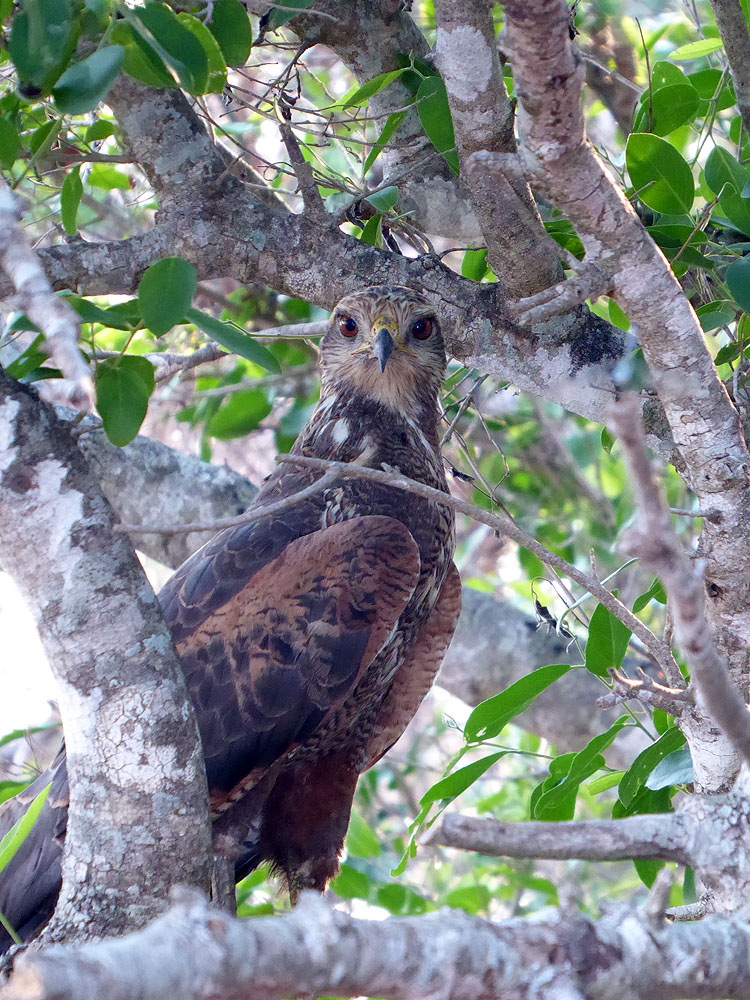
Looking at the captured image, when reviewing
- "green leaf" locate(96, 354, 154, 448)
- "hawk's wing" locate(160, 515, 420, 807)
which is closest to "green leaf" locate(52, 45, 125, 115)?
"green leaf" locate(96, 354, 154, 448)

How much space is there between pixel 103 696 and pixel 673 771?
1.33 meters

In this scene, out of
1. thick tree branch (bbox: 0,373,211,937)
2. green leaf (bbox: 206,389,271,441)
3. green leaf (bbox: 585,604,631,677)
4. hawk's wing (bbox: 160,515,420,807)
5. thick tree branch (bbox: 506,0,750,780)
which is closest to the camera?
thick tree branch (bbox: 506,0,750,780)

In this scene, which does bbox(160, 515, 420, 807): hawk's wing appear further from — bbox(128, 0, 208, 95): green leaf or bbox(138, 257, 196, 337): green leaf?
bbox(128, 0, 208, 95): green leaf

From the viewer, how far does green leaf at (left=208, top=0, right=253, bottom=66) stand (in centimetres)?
225

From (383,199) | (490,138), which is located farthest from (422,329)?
(490,138)

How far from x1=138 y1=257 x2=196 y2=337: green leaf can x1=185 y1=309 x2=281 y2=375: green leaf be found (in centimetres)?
3

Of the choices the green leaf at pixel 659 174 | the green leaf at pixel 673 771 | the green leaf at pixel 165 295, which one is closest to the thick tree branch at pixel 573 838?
the green leaf at pixel 673 771

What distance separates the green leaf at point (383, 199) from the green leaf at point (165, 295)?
75 centimetres

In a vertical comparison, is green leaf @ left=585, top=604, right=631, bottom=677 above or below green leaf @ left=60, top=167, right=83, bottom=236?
below

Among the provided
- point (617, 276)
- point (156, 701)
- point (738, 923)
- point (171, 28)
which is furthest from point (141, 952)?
point (171, 28)

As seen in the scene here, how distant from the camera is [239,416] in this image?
161 inches

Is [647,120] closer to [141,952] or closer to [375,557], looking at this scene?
[375,557]

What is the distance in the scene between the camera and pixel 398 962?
1.21m

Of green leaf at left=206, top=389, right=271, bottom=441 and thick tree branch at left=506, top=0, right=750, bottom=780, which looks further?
green leaf at left=206, top=389, right=271, bottom=441
